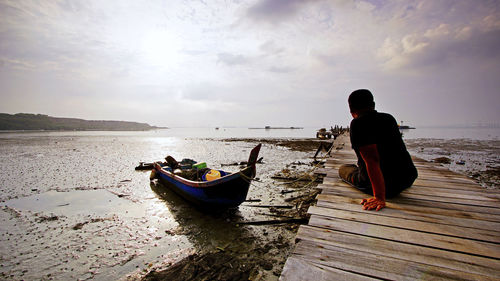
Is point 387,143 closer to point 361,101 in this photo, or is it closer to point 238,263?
point 361,101

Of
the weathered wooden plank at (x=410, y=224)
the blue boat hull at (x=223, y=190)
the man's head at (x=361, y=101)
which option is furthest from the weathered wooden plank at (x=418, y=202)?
the blue boat hull at (x=223, y=190)

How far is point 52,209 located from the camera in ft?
23.7

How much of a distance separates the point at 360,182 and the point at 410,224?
1.18 meters

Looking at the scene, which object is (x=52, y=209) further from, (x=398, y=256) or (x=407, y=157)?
(x=407, y=157)

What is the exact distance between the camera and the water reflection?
16.2 ft

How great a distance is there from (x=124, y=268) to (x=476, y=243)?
18.1ft

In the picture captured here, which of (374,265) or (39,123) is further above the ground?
(39,123)

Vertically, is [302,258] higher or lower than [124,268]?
higher

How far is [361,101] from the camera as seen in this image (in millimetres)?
3121

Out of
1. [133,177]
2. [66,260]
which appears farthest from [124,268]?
[133,177]

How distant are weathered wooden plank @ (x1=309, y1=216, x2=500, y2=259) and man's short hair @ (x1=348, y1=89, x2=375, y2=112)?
167 centimetres

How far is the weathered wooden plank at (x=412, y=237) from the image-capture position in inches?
77.6

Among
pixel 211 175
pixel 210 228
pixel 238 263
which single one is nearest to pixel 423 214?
pixel 238 263

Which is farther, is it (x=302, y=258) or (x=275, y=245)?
(x=275, y=245)
